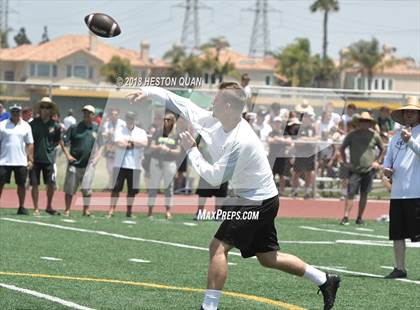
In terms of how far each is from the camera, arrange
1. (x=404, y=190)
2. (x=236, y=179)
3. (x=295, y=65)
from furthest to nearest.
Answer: (x=295, y=65)
(x=404, y=190)
(x=236, y=179)

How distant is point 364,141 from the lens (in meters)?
20.5

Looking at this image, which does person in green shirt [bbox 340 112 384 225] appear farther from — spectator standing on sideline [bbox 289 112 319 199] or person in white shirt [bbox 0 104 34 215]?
person in white shirt [bbox 0 104 34 215]

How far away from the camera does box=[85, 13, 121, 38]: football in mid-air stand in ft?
35.1

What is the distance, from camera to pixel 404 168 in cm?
1304

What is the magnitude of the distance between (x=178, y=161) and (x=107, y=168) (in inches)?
93.5

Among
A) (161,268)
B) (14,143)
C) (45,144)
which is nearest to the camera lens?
(161,268)

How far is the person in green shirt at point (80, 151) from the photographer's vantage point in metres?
20.0

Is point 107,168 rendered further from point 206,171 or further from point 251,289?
point 206,171

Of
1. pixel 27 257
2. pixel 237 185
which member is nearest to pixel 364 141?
pixel 27 257

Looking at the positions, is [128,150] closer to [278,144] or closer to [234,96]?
[278,144]

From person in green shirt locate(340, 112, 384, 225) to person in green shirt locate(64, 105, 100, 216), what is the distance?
4.68 metres

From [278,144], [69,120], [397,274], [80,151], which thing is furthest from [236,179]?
Result: [69,120]

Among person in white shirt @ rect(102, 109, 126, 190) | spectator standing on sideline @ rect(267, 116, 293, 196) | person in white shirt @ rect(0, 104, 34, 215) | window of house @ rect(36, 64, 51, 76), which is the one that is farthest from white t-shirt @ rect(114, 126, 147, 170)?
window of house @ rect(36, 64, 51, 76)

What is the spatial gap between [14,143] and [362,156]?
642 centimetres
